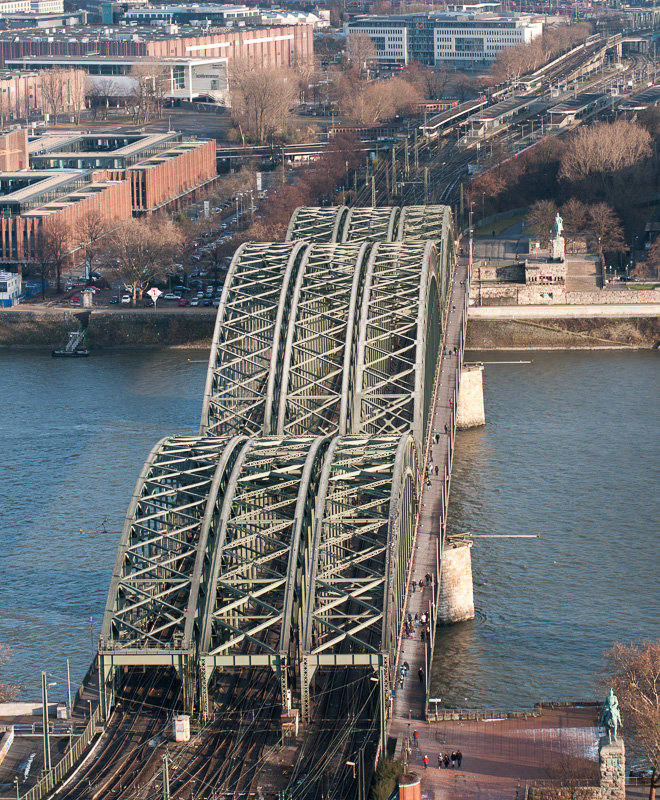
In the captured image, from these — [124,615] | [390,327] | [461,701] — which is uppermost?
[390,327]

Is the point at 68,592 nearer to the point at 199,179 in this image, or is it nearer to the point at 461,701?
the point at 461,701

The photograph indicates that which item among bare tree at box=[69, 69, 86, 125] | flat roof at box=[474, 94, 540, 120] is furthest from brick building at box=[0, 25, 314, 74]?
flat roof at box=[474, 94, 540, 120]

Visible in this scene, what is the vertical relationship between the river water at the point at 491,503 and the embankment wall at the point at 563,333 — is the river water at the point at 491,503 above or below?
below

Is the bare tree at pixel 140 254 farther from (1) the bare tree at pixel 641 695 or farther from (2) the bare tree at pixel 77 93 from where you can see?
(2) the bare tree at pixel 77 93

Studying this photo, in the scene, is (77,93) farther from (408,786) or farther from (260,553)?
(408,786)

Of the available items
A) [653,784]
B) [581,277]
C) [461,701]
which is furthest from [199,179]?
[653,784]

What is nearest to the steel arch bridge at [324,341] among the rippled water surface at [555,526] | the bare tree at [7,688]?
the rippled water surface at [555,526]

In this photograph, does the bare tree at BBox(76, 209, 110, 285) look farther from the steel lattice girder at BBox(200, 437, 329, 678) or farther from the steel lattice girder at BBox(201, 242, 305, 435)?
the steel lattice girder at BBox(200, 437, 329, 678)
